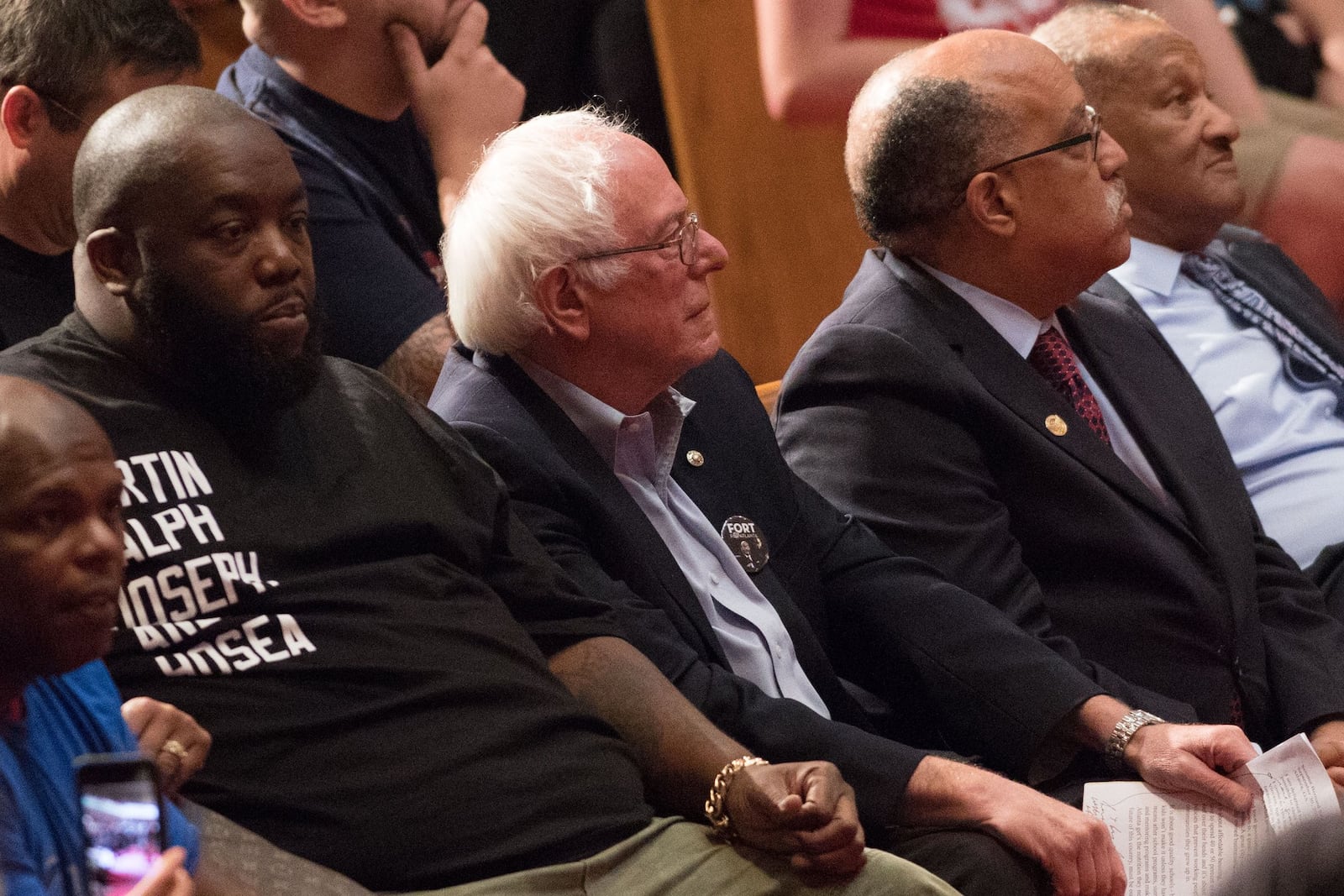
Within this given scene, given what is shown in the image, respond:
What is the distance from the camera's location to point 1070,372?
9.52 ft

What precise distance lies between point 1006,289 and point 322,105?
120 centimetres

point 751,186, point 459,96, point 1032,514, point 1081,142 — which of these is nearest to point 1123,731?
point 1032,514

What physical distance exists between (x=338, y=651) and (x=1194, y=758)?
44.3 inches

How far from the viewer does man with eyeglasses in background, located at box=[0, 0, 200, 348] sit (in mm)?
2529

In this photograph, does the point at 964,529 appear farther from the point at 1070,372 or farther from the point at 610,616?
the point at 610,616

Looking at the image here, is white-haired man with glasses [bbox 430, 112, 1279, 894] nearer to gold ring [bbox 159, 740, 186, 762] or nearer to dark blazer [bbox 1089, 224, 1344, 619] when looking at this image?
gold ring [bbox 159, 740, 186, 762]

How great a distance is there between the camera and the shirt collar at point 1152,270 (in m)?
3.41

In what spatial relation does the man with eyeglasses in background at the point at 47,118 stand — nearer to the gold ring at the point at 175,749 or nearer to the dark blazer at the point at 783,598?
the dark blazer at the point at 783,598

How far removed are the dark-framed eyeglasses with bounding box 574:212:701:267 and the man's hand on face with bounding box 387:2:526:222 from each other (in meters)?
0.59

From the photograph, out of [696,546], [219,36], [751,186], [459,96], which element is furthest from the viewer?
[751,186]

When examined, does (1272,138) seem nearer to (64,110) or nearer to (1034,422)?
(1034,422)

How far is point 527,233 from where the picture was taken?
2547 millimetres

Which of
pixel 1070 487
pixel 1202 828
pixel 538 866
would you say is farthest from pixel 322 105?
pixel 1202 828

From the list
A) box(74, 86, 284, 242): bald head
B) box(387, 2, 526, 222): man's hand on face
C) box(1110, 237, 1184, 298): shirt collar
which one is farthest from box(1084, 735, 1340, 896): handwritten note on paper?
box(387, 2, 526, 222): man's hand on face
